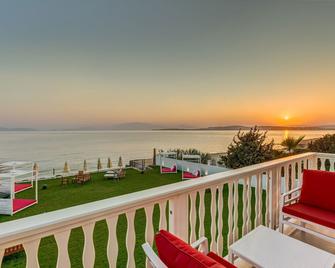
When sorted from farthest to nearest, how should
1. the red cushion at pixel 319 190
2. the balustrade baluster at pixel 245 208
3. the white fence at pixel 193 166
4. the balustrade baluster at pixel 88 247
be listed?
the white fence at pixel 193 166 → the red cushion at pixel 319 190 → the balustrade baluster at pixel 245 208 → the balustrade baluster at pixel 88 247

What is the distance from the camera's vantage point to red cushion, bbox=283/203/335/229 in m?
2.24

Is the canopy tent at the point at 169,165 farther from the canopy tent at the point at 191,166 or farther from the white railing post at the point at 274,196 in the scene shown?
the white railing post at the point at 274,196

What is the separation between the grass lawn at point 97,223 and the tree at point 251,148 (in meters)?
0.93

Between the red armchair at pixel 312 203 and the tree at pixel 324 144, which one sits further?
the tree at pixel 324 144

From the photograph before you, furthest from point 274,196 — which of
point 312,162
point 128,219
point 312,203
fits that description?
point 128,219

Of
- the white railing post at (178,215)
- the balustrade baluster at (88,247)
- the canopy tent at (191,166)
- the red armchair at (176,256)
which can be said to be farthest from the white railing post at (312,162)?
the canopy tent at (191,166)

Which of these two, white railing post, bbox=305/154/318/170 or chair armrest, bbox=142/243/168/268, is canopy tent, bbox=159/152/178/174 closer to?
white railing post, bbox=305/154/318/170

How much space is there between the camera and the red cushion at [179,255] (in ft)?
2.64

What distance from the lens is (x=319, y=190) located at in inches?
101

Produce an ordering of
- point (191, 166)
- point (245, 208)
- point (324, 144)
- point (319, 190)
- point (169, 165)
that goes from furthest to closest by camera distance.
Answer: point (169, 165), point (191, 166), point (324, 144), point (319, 190), point (245, 208)

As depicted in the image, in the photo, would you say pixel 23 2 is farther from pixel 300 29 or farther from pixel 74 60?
pixel 300 29

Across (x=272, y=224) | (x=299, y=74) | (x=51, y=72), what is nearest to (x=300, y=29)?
(x=299, y=74)

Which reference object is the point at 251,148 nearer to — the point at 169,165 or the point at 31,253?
the point at 31,253

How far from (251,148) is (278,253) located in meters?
5.20
